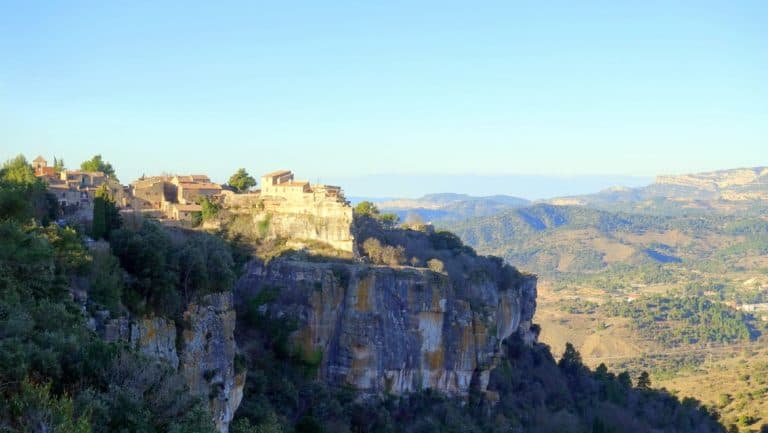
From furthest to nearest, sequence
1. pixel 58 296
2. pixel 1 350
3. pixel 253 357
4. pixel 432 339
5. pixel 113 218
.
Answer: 1. pixel 432 339
2. pixel 253 357
3. pixel 113 218
4. pixel 58 296
5. pixel 1 350

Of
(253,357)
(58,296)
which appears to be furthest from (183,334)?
(253,357)

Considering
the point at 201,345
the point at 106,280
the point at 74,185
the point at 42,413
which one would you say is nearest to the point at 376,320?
the point at 74,185

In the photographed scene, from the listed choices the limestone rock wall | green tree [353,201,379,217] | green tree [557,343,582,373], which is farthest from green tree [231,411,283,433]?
green tree [557,343,582,373]

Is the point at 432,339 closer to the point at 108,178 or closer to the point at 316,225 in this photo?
the point at 316,225

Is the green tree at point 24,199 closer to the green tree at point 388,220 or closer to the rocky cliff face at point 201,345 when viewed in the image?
the rocky cliff face at point 201,345

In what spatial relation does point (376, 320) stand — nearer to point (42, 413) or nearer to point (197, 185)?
point (197, 185)

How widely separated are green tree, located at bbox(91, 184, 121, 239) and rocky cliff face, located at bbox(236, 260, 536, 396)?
9535mm

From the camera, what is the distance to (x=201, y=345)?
66.0 feet

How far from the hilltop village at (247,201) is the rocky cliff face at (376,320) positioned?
4387mm

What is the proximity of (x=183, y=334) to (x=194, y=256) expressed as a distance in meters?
2.85

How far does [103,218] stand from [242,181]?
2852 cm

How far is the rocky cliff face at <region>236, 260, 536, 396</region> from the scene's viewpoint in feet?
112

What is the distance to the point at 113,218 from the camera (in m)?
25.2

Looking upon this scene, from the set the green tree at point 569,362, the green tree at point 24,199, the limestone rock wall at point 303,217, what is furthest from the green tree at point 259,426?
the green tree at point 569,362
